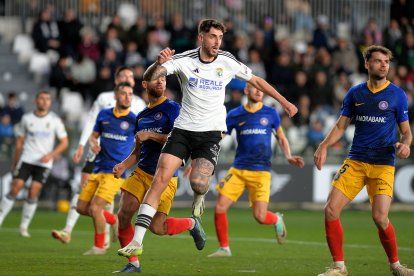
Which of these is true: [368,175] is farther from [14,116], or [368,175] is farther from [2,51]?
[2,51]

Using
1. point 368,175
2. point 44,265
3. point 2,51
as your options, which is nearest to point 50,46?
point 2,51

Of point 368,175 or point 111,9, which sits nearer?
point 368,175

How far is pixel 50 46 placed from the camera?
92.8 feet

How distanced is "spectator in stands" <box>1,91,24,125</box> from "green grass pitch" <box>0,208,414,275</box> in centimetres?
363

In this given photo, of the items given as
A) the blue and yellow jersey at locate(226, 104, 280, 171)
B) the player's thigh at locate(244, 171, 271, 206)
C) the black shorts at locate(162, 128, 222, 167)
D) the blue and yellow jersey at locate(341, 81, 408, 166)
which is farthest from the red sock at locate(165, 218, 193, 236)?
the blue and yellow jersey at locate(226, 104, 280, 171)

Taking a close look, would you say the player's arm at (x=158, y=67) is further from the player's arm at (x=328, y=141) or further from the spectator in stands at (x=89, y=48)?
the spectator in stands at (x=89, y=48)

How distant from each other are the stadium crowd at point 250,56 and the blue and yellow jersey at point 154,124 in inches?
553

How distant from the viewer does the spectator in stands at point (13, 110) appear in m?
25.8

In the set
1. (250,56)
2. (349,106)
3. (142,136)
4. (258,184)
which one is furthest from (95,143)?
(250,56)

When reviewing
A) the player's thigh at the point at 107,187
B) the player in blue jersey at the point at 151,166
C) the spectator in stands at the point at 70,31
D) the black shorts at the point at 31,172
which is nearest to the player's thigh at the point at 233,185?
the player's thigh at the point at 107,187

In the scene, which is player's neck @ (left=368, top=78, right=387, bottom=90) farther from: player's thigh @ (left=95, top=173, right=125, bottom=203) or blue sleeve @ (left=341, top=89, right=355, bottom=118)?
player's thigh @ (left=95, top=173, right=125, bottom=203)

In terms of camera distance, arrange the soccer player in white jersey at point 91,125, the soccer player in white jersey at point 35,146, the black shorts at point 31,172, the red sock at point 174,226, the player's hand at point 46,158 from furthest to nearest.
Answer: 1. the black shorts at point 31,172
2. the soccer player in white jersey at point 35,146
3. the player's hand at point 46,158
4. the soccer player in white jersey at point 91,125
5. the red sock at point 174,226

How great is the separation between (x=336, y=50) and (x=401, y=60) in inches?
76.7

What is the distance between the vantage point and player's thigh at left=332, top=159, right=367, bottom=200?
11.6 meters
